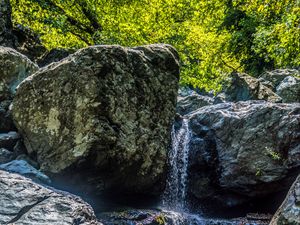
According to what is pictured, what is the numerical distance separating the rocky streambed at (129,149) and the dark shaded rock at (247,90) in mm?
4686

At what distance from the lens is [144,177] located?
327 inches

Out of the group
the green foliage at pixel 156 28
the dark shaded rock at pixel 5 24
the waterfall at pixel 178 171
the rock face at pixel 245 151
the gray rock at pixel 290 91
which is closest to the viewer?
the rock face at pixel 245 151

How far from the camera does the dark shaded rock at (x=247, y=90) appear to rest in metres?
15.7

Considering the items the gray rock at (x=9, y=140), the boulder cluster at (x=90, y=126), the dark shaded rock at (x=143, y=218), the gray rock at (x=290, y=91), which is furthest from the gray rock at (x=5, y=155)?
the gray rock at (x=290, y=91)

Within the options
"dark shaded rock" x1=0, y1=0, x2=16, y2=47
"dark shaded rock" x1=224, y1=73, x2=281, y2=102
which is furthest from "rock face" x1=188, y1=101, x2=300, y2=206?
"dark shaded rock" x1=0, y1=0, x2=16, y2=47

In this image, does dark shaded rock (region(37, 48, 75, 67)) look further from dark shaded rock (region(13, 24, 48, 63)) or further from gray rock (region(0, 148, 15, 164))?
gray rock (region(0, 148, 15, 164))

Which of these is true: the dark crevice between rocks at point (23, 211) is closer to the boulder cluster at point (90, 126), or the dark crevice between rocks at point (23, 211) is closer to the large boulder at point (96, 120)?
the boulder cluster at point (90, 126)

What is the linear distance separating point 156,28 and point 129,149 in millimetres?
10567

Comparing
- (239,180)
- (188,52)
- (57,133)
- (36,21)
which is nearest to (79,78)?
(57,133)

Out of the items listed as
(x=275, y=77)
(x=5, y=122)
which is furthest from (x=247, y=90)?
(x=5, y=122)

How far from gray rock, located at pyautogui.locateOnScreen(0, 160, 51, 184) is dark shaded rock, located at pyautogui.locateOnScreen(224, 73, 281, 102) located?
1142cm

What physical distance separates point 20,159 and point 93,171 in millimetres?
1693

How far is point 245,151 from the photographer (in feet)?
33.1

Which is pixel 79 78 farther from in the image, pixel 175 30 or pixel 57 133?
pixel 175 30
